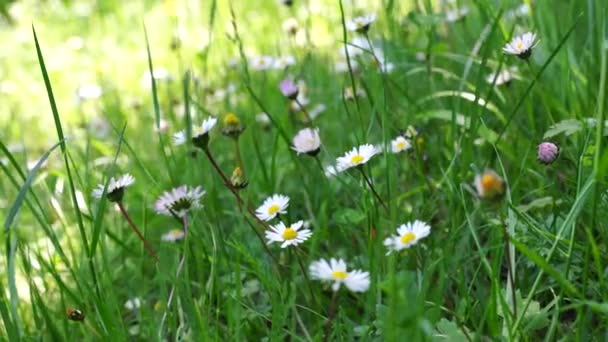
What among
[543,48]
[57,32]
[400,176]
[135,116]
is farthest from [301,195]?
[57,32]

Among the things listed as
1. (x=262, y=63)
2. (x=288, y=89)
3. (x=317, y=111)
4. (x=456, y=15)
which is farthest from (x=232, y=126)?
(x=456, y=15)

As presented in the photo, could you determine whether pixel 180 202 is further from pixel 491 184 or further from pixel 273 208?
pixel 491 184

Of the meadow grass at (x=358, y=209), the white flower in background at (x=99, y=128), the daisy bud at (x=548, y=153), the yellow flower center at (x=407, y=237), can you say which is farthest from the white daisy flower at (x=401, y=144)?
the white flower in background at (x=99, y=128)

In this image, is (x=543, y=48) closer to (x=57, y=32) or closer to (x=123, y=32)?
(x=123, y=32)

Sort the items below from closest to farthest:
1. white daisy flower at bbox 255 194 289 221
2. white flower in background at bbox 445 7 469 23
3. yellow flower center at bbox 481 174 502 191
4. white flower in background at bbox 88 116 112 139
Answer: yellow flower center at bbox 481 174 502 191 < white daisy flower at bbox 255 194 289 221 < white flower in background at bbox 445 7 469 23 < white flower in background at bbox 88 116 112 139

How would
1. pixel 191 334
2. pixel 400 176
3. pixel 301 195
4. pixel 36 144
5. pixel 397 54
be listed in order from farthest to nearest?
pixel 36 144
pixel 397 54
pixel 301 195
pixel 400 176
pixel 191 334

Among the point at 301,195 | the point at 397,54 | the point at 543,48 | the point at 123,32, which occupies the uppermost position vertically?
the point at 123,32

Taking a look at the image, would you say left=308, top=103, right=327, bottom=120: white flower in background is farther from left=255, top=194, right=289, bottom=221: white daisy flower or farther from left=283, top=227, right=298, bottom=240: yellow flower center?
left=283, top=227, right=298, bottom=240: yellow flower center

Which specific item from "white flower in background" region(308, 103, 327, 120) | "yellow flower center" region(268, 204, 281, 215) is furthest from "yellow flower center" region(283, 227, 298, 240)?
"white flower in background" region(308, 103, 327, 120)
